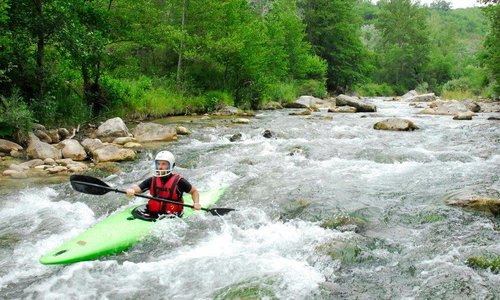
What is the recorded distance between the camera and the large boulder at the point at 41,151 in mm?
8922

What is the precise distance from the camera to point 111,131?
11.4 m

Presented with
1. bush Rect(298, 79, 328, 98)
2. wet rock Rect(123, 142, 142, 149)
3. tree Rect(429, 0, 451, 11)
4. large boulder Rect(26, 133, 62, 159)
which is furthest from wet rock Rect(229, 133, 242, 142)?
tree Rect(429, 0, 451, 11)

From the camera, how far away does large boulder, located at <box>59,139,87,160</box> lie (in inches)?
369

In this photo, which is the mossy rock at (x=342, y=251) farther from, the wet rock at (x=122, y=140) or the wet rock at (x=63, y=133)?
the wet rock at (x=63, y=133)

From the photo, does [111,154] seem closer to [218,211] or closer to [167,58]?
[218,211]

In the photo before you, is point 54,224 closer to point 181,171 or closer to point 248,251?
point 248,251

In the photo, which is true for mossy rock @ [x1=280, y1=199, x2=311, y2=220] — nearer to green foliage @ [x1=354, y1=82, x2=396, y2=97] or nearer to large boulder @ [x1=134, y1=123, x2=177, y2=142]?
large boulder @ [x1=134, y1=123, x2=177, y2=142]

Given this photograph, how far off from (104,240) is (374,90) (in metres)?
41.1

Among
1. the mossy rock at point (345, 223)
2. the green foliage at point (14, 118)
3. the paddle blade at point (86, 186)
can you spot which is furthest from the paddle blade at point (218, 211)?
the green foliage at point (14, 118)

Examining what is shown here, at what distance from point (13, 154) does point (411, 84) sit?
4462cm

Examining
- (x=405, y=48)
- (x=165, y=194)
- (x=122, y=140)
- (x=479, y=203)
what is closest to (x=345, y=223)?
(x=479, y=203)

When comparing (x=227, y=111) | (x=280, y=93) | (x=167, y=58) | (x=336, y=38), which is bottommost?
(x=227, y=111)

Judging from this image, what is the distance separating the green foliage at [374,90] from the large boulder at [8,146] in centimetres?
3432

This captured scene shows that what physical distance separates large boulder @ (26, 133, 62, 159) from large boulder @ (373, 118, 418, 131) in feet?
32.0
